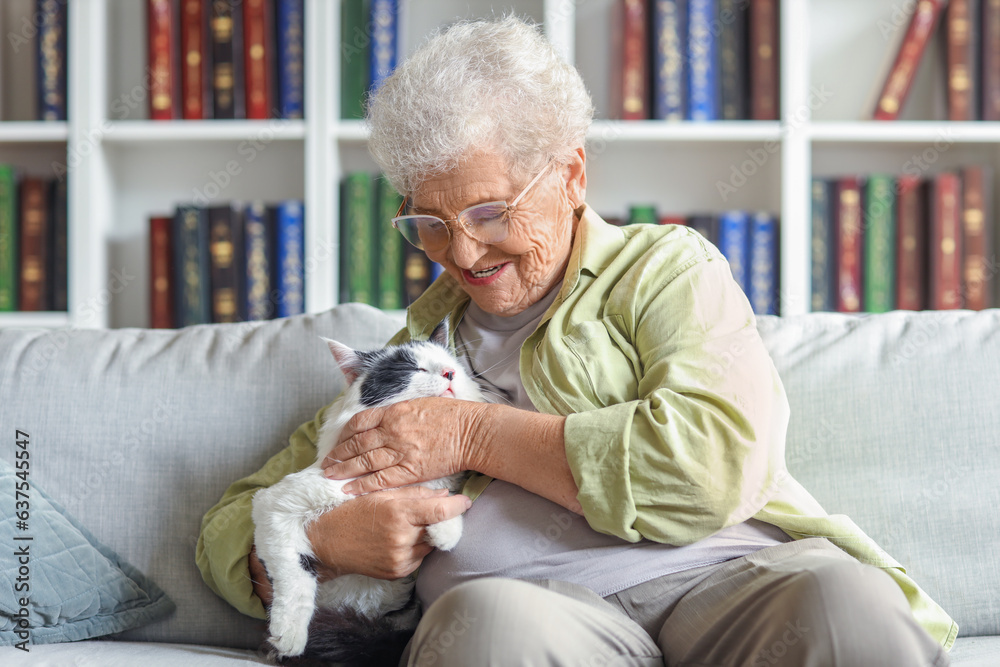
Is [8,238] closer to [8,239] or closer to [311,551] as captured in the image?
[8,239]

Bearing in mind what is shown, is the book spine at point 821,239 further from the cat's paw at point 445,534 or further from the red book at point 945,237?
the cat's paw at point 445,534

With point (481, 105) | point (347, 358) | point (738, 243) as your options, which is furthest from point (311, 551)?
point (738, 243)

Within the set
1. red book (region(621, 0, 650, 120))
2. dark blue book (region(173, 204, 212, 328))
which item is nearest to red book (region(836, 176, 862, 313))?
red book (region(621, 0, 650, 120))

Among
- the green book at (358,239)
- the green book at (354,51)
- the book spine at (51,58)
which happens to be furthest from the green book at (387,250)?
the book spine at (51,58)

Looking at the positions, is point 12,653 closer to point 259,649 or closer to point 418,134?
point 259,649

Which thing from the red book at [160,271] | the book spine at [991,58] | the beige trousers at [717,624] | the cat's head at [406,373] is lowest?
the beige trousers at [717,624]

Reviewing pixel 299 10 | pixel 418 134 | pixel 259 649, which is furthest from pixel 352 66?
pixel 259 649

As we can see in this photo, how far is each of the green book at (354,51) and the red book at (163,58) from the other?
451 mm

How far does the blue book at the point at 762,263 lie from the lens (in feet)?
6.30

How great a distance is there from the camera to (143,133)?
1935 millimetres

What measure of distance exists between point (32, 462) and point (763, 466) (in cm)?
119

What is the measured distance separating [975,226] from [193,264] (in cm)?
202

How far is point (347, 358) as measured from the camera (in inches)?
46.5

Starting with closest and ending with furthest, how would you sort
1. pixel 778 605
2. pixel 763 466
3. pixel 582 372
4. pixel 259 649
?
pixel 778 605, pixel 763 466, pixel 582 372, pixel 259 649
